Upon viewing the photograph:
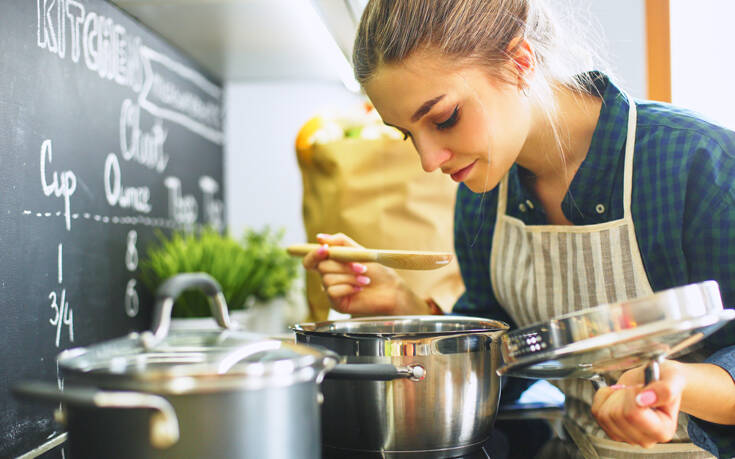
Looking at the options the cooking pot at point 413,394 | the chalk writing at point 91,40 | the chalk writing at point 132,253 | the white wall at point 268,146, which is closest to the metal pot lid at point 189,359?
the cooking pot at point 413,394

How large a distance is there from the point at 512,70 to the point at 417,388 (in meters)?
0.40

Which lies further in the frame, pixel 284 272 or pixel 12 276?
pixel 284 272

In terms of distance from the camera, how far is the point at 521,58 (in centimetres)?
80

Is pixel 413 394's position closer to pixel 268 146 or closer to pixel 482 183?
pixel 482 183

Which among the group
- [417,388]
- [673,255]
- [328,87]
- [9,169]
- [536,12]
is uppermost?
[328,87]

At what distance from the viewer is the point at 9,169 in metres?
0.84

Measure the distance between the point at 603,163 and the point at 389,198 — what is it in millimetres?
585

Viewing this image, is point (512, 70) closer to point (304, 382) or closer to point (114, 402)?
point (304, 382)

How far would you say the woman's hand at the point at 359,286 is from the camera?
99 centimetres

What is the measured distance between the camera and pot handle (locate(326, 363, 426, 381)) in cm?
59

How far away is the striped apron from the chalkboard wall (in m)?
0.66

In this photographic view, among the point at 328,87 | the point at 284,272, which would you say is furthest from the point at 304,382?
the point at 328,87

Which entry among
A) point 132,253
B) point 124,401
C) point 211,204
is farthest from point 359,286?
point 211,204

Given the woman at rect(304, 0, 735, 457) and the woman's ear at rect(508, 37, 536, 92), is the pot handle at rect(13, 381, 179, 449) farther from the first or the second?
the woman's ear at rect(508, 37, 536, 92)
